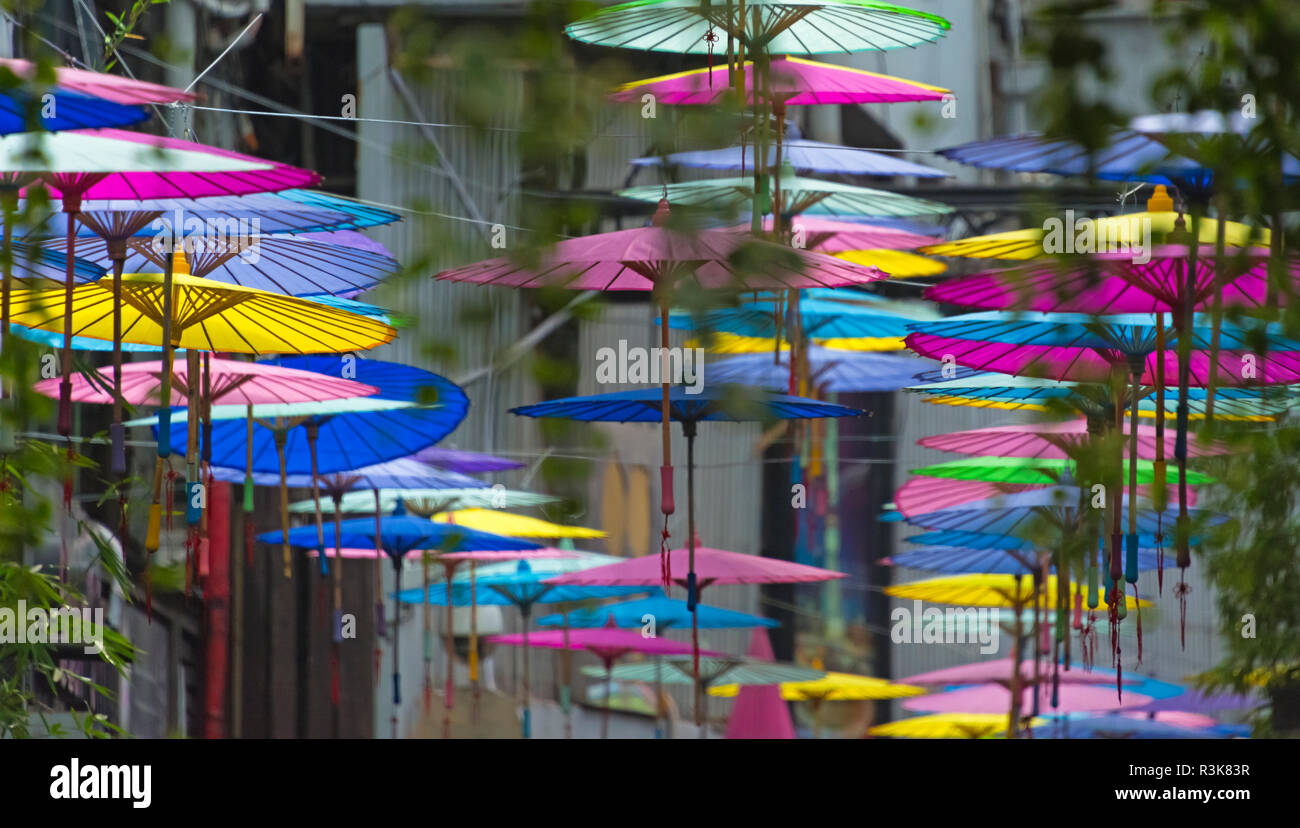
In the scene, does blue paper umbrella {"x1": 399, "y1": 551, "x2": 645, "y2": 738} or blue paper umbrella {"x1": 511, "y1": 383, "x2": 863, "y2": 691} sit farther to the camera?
blue paper umbrella {"x1": 399, "y1": 551, "x2": 645, "y2": 738}

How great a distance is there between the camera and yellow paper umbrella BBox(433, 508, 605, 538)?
9102mm

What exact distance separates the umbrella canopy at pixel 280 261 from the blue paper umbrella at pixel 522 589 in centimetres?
379

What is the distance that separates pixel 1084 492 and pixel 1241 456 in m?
1.20

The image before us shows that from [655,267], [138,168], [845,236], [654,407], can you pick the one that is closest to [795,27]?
[655,267]

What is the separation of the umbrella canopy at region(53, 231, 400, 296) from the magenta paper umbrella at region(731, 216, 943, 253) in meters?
2.64

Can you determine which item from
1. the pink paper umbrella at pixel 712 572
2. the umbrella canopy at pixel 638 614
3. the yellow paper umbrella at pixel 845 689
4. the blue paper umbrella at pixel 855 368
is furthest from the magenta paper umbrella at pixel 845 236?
the yellow paper umbrella at pixel 845 689

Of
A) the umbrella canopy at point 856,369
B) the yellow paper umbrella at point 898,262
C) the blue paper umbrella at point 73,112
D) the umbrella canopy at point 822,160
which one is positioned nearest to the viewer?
the blue paper umbrella at point 73,112

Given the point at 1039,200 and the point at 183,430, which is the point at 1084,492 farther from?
the point at 183,430

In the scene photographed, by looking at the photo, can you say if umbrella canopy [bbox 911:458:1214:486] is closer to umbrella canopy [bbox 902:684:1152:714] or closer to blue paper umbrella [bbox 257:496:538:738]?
umbrella canopy [bbox 902:684:1152:714]

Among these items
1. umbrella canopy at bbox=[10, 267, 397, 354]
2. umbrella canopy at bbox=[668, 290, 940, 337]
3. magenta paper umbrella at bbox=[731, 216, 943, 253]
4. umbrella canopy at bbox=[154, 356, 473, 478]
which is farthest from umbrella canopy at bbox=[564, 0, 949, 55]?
umbrella canopy at bbox=[668, 290, 940, 337]

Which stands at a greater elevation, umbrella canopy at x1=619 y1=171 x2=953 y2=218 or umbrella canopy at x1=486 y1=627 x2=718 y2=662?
umbrella canopy at x1=619 y1=171 x2=953 y2=218

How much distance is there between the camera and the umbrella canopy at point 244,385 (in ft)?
19.0

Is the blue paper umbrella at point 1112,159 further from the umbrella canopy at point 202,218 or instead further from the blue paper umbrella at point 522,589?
the blue paper umbrella at point 522,589

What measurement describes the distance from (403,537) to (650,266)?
4.37 metres
